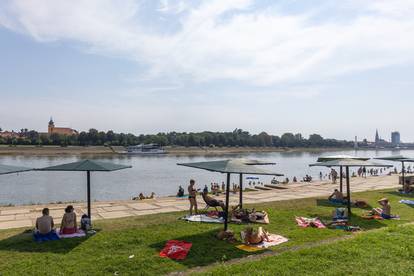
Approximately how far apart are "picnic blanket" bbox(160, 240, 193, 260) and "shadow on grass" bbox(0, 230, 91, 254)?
2311mm

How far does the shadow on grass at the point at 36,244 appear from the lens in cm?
855

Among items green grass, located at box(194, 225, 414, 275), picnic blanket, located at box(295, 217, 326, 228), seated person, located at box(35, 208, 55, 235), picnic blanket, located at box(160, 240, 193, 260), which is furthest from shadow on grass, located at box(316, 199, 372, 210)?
seated person, located at box(35, 208, 55, 235)

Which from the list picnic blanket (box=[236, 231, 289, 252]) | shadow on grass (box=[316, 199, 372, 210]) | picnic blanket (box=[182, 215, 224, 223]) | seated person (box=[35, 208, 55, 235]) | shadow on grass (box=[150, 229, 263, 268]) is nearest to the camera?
shadow on grass (box=[150, 229, 263, 268])

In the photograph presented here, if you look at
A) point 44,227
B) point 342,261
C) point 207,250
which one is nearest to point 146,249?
point 207,250

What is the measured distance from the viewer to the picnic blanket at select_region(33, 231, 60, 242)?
9375 millimetres

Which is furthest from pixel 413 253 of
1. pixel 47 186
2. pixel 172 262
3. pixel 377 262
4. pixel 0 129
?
pixel 0 129

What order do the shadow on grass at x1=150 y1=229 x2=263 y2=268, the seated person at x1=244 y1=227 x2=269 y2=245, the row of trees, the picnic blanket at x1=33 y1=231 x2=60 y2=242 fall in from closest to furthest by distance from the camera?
the shadow on grass at x1=150 y1=229 x2=263 y2=268, the seated person at x1=244 y1=227 x2=269 y2=245, the picnic blanket at x1=33 y1=231 x2=60 y2=242, the row of trees

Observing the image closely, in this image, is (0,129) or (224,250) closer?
(224,250)

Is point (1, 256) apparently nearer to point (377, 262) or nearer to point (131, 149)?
point (377, 262)

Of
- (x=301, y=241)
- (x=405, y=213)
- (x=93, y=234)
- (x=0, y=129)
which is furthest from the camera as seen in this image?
(x=0, y=129)

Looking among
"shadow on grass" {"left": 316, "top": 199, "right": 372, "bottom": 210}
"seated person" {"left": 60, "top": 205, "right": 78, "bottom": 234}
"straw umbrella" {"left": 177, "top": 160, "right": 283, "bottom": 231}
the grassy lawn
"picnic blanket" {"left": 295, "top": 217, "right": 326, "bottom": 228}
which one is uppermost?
"straw umbrella" {"left": 177, "top": 160, "right": 283, "bottom": 231}

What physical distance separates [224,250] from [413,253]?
168 inches

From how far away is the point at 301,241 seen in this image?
9.39 m

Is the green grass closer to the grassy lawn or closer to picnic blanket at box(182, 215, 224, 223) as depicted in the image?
the grassy lawn
